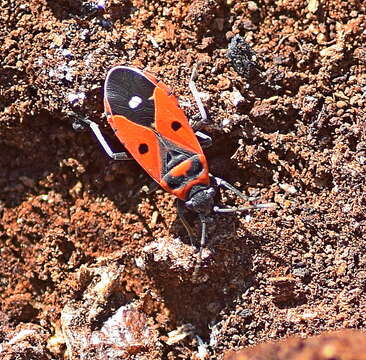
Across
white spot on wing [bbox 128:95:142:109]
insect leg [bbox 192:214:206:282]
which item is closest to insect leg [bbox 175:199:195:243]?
insect leg [bbox 192:214:206:282]

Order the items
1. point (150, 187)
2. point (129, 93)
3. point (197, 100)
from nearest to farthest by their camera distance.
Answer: point (129, 93)
point (197, 100)
point (150, 187)

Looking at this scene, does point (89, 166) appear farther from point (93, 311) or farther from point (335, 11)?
point (335, 11)

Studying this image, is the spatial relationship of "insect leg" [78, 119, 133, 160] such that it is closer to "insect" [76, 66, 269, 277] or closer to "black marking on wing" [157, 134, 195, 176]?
"insect" [76, 66, 269, 277]

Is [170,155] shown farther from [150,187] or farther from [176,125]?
[150,187]

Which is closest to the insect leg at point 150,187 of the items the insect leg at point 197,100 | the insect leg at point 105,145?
the insect leg at point 105,145

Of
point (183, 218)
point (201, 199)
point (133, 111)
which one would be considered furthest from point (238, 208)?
point (133, 111)

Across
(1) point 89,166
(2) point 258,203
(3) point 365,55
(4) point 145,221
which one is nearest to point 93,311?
(4) point 145,221

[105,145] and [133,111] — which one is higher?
[133,111]
